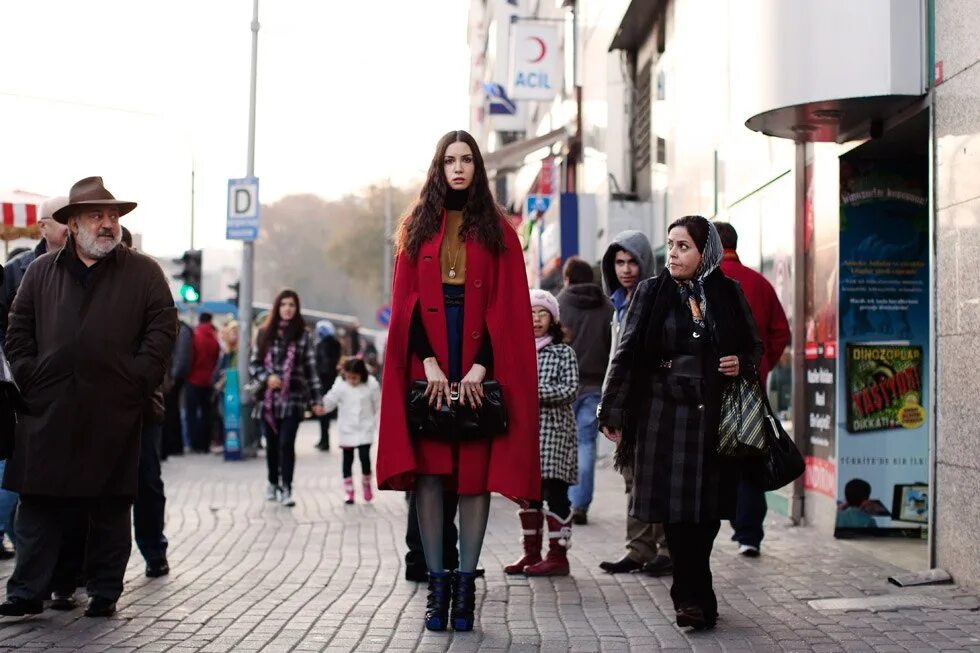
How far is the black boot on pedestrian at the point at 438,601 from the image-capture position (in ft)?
21.5

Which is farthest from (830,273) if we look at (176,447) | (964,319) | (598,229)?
(176,447)

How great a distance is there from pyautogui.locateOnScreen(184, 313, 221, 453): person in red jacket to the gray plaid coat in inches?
539

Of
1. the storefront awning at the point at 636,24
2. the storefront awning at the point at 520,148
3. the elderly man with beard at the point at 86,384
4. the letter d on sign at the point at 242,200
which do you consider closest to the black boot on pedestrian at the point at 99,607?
the elderly man with beard at the point at 86,384

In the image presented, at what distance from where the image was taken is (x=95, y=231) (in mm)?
7125

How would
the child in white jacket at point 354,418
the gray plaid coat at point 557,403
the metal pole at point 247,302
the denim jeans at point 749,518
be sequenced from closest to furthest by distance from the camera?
the gray plaid coat at point 557,403, the denim jeans at point 749,518, the child in white jacket at point 354,418, the metal pole at point 247,302

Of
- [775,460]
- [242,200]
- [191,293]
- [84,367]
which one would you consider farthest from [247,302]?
[775,460]

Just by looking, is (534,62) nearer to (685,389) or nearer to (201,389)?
(201,389)

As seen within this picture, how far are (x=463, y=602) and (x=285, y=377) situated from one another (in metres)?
7.17

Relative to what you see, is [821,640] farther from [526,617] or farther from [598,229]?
[598,229]

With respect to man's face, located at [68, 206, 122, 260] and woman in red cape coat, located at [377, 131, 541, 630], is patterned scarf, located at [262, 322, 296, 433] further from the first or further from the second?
woman in red cape coat, located at [377, 131, 541, 630]

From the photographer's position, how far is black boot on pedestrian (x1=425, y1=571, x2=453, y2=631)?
6.55 meters

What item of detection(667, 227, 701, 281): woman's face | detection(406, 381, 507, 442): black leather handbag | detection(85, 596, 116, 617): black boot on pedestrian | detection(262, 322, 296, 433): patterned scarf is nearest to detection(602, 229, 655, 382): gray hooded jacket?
detection(667, 227, 701, 281): woman's face

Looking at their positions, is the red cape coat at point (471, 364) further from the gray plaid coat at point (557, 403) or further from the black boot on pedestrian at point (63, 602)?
the gray plaid coat at point (557, 403)

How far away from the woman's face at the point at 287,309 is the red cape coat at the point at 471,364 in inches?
275
